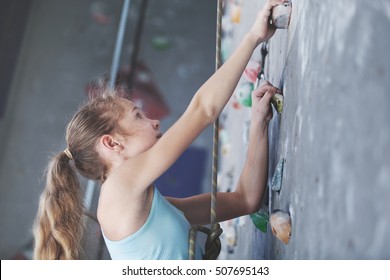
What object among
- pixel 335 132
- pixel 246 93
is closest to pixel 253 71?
pixel 246 93

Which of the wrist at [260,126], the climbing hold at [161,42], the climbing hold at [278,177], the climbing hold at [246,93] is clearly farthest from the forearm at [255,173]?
the climbing hold at [161,42]

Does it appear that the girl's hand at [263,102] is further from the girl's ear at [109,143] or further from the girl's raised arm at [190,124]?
the girl's ear at [109,143]

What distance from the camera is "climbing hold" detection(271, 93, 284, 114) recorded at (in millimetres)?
909

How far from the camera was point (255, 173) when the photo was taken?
999mm

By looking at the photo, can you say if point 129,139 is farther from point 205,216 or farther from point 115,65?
point 115,65

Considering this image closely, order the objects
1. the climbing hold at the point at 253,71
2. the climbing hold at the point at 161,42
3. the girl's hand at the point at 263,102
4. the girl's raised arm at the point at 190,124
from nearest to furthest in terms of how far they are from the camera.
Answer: the girl's raised arm at the point at 190,124 < the girl's hand at the point at 263,102 < the climbing hold at the point at 253,71 < the climbing hold at the point at 161,42

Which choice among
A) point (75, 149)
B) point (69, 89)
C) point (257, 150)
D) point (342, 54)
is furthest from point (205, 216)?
point (69, 89)

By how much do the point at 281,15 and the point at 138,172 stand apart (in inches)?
14.1

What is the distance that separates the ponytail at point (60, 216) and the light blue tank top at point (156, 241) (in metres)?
0.12

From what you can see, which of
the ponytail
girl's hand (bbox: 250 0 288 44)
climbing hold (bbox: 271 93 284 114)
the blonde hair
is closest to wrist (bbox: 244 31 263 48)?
girl's hand (bbox: 250 0 288 44)

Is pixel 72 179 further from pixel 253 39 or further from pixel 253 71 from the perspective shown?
pixel 253 71

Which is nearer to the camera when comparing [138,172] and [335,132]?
[335,132]

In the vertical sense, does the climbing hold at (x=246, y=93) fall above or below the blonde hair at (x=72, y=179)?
above

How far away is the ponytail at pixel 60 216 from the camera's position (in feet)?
2.92
